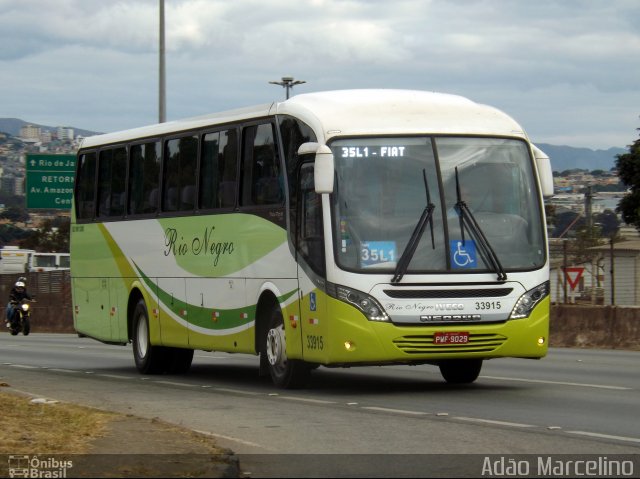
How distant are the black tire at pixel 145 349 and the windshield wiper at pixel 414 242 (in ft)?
22.8

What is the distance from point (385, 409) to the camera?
14430mm

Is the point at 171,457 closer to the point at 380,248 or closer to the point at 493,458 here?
the point at 493,458

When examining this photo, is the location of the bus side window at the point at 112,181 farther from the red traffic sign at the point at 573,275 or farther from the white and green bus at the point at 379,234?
the red traffic sign at the point at 573,275

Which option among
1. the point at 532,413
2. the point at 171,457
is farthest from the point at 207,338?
the point at 171,457

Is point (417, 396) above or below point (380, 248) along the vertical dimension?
below

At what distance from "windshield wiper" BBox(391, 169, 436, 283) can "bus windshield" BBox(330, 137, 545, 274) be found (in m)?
0.04

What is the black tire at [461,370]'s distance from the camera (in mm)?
17609

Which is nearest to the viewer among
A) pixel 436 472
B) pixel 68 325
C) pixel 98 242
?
pixel 436 472

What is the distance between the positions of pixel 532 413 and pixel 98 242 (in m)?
11.2

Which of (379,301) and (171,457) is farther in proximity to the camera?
(379,301)

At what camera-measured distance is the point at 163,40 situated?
39.0m

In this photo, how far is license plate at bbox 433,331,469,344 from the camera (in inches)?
618

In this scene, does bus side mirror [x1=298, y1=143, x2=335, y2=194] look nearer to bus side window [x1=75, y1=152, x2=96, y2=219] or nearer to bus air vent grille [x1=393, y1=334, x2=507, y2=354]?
bus air vent grille [x1=393, y1=334, x2=507, y2=354]

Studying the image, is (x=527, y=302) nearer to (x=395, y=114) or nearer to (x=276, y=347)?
(x=395, y=114)
